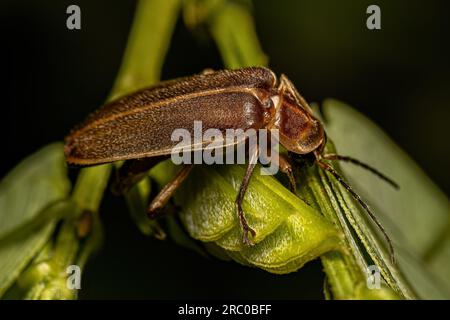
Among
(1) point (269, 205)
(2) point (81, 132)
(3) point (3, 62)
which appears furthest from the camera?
(3) point (3, 62)

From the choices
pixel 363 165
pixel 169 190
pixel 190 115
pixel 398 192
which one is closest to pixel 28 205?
pixel 169 190

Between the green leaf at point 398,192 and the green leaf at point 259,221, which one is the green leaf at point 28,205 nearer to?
the green leaf at point 259,221

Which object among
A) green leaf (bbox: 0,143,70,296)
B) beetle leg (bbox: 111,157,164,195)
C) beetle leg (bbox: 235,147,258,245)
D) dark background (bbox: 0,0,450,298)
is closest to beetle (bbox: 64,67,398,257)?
beetle leg (bbox: 111,157,164,195)

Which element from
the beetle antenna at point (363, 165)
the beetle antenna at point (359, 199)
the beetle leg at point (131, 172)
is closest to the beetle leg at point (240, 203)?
the beetle antenna at point (359, 199)

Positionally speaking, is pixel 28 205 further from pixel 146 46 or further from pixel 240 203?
pixel 240 203
